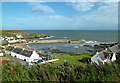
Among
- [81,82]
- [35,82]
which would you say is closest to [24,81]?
[35,82]

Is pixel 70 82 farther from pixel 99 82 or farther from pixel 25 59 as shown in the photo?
pixel 25 59

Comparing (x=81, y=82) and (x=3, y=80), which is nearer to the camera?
(x=81, y=82)

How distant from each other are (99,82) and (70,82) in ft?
5.07

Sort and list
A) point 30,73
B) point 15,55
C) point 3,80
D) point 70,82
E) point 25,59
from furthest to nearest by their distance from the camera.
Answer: point 15,55 < point 25,59 < point 30,73 < point 3,80 < point 70,82

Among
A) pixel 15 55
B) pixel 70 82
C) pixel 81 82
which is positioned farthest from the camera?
pixel 15 55

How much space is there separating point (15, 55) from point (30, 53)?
255 inches

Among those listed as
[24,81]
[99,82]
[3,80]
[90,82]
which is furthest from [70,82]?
[3,80]

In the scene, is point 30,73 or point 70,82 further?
point 30,73

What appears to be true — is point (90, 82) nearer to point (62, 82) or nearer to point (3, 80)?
point (62, 82)

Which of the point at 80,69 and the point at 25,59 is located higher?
the point at 80,69

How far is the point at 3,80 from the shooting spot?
620 centimetres

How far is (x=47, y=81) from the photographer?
541 centimetres

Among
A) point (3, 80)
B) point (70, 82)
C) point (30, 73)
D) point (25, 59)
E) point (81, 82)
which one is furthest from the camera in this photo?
point (25, 59)

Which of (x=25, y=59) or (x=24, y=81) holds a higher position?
(x=24, y=81)
